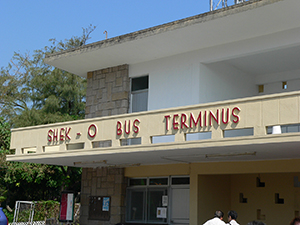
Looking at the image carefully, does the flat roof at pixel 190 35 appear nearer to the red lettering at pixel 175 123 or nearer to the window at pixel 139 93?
the window at pixel 139 93

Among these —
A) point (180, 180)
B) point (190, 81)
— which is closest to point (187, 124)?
point (190, 81)

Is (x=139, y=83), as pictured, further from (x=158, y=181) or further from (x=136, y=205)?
(x=136, y=205)

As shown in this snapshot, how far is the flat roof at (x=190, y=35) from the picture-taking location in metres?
12.3

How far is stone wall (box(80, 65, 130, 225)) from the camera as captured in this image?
16297 mm

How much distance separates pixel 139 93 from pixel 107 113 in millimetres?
1588

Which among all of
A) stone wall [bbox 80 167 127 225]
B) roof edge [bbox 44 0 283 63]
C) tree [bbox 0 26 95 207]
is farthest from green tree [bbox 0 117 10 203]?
roof edge [bbox 44 0 283 63]

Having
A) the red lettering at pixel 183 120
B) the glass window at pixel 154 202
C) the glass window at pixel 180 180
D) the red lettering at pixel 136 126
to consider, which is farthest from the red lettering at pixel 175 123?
the glass window at pixel 154 202

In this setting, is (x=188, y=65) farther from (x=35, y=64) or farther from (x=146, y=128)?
(x=35, y=64)

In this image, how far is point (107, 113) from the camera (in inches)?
672

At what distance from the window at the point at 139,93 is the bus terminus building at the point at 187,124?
4 centimetres

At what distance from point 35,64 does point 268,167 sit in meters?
21.7

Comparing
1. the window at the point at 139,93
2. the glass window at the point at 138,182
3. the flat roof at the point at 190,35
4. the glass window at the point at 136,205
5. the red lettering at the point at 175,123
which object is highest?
the flat roof at the point at 190,35

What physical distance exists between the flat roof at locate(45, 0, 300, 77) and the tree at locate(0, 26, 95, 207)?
8766mm

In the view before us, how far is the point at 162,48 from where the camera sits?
15.2m
